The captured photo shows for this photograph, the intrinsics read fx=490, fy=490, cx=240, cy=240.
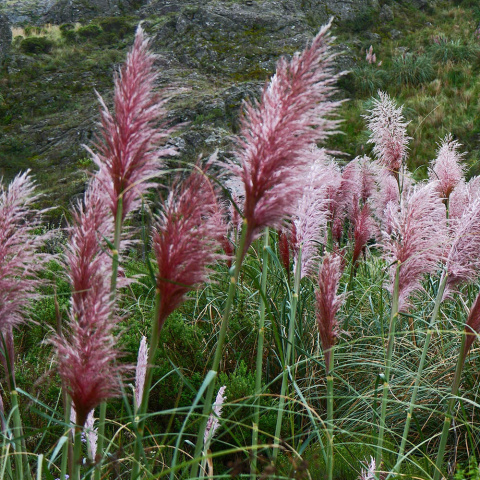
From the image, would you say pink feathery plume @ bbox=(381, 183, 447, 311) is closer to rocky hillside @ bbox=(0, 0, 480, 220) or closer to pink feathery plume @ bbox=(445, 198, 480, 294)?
pink feathery plume @ bbox=(445, 198, 480, 294)

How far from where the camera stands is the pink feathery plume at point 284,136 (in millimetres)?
1066

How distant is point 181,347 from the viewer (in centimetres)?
340

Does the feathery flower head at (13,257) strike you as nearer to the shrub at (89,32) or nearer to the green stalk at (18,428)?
the green stalk at (18,428)

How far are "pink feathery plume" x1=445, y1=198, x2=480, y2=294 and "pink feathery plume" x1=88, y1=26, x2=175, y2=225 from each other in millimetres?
1086

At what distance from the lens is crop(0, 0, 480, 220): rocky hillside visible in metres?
11.7

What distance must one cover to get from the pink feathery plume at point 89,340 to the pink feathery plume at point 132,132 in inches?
5.8

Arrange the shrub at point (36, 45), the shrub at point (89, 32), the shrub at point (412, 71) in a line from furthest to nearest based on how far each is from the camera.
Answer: the shrub at point (89, 32) → the shrub at point (36, 45) → the shrub at point (412, 71)

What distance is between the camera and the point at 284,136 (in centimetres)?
106

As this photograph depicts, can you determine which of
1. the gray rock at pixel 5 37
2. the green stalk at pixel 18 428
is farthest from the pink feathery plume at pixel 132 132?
the gray rock at pixel 5 37

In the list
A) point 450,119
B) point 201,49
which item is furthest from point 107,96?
point 450,119

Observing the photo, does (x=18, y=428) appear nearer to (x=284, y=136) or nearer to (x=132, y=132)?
(x=132, y=132)

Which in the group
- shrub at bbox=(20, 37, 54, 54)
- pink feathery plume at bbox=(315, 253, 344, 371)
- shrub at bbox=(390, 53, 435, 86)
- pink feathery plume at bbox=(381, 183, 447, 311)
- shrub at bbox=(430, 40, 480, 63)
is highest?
shrub at bbox=(20, 37, 54, 54)

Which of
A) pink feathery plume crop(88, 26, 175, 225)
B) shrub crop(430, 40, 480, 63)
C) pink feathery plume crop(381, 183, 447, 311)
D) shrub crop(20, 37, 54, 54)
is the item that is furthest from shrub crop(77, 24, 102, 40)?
pink feathery plume crop(88, 26, 175, 225)

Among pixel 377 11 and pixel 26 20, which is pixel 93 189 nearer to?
pixel 377 11
